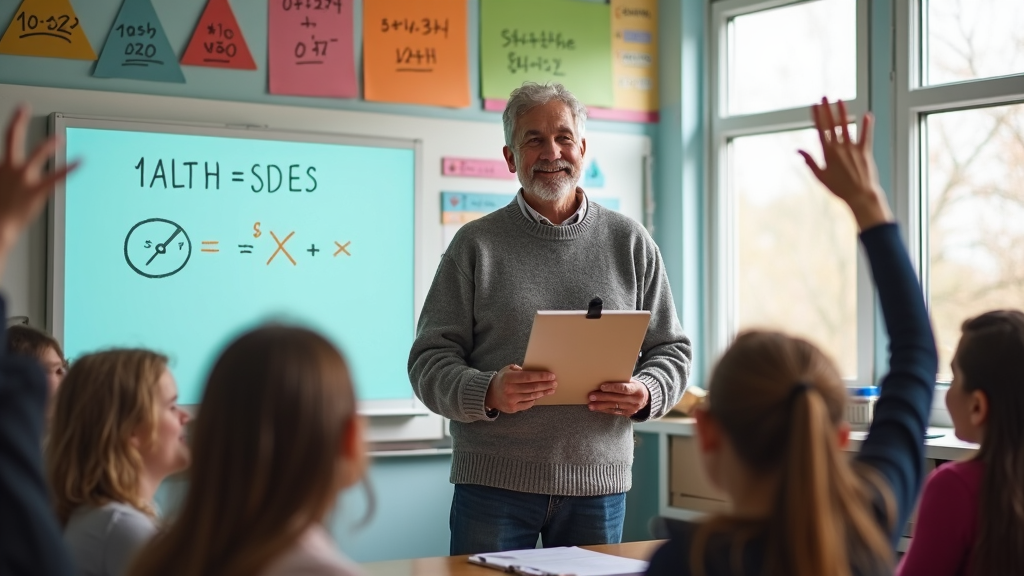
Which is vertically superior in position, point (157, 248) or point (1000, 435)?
point (157, 248)

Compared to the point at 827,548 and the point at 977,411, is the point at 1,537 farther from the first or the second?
the point at 977,411

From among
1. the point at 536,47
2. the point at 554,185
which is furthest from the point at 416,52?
the point at 554,185

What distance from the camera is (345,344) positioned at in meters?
3.62

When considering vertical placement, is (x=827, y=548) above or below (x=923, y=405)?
below

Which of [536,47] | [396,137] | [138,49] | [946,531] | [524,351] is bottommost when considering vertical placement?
[946,531]

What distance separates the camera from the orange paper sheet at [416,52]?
3.72 m

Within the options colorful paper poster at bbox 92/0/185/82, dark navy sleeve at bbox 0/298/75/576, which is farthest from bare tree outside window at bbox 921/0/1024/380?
dark navy sleeve at bbox 0/298/75/576

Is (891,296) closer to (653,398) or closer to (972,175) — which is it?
(653,398)

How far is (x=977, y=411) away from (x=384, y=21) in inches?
104

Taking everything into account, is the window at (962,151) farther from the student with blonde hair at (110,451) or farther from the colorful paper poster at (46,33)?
the student with blonde hair at (110,451)

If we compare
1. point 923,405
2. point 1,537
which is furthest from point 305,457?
point 923,405

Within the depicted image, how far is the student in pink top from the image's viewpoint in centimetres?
151

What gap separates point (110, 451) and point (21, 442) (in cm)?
65

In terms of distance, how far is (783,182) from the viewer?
415 cm
